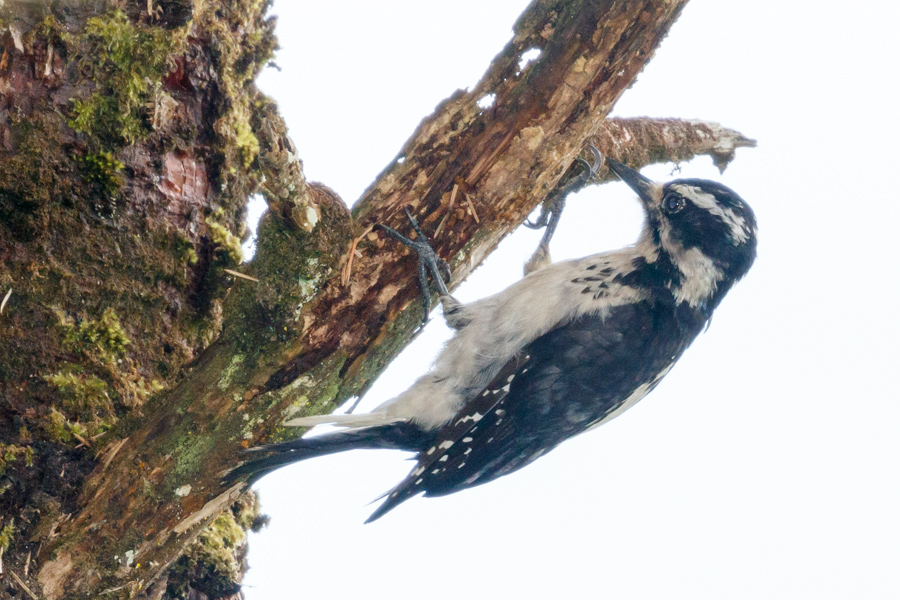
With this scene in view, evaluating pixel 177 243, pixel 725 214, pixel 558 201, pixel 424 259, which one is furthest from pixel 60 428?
pixel 725 214

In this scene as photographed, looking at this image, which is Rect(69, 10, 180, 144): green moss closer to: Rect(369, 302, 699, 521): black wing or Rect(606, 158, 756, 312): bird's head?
Rect(369, 302, 699, 521): black wing

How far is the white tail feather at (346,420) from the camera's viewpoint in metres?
2.17

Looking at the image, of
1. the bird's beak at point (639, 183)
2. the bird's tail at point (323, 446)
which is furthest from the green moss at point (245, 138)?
the bird's beak at point (639, 183)

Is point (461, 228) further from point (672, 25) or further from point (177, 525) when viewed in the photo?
point (177, 525)

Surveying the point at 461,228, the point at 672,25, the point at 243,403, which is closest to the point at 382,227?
the point at 461,228

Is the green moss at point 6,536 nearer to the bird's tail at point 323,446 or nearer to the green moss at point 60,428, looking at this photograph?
the green moss at point 60,428

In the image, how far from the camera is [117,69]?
190 cm

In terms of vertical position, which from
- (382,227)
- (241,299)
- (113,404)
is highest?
(382,227)

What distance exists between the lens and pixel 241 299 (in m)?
2.07

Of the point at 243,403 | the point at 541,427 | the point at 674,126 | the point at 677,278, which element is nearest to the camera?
the point at 243,403

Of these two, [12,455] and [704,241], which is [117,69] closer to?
[12,455]

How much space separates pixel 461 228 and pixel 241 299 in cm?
74

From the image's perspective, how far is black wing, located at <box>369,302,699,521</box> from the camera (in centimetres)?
278

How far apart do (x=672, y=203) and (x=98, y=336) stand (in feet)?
7.73
